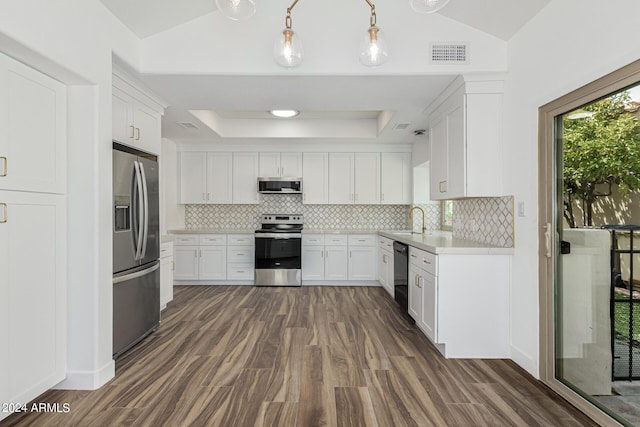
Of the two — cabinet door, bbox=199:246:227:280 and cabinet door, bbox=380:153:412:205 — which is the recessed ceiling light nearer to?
cabinet door, bbox=380:153:412:205

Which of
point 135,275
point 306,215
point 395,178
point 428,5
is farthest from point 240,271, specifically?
point 428,5

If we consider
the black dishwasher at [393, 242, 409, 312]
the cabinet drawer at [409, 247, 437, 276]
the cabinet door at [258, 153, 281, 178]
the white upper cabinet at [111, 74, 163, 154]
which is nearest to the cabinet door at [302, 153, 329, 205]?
the cabinet door at [258, 153, 281, 178]

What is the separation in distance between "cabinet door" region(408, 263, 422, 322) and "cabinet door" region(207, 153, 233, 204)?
134 inches

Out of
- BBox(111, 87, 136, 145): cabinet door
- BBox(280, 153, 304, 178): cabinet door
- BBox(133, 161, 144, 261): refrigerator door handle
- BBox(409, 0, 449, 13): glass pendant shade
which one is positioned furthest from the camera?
BBox(280, 153, 304, 178): cabinet door

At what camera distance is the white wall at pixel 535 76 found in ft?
5.78

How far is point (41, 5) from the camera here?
180cm

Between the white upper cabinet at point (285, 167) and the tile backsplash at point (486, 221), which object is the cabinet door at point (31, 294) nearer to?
the tile backsplash at point (486, 221)

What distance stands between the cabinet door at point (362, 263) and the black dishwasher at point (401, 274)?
1216mm

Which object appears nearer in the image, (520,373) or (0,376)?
(0,376)

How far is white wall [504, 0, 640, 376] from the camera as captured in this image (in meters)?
1.76

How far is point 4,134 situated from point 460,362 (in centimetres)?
327

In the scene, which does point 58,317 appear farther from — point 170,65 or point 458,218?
point 458,218

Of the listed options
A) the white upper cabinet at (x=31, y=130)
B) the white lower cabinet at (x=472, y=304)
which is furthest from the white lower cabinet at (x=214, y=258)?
the white lower cabinet at (x=472, y=304)

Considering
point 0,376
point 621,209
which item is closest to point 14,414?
point 0,376
